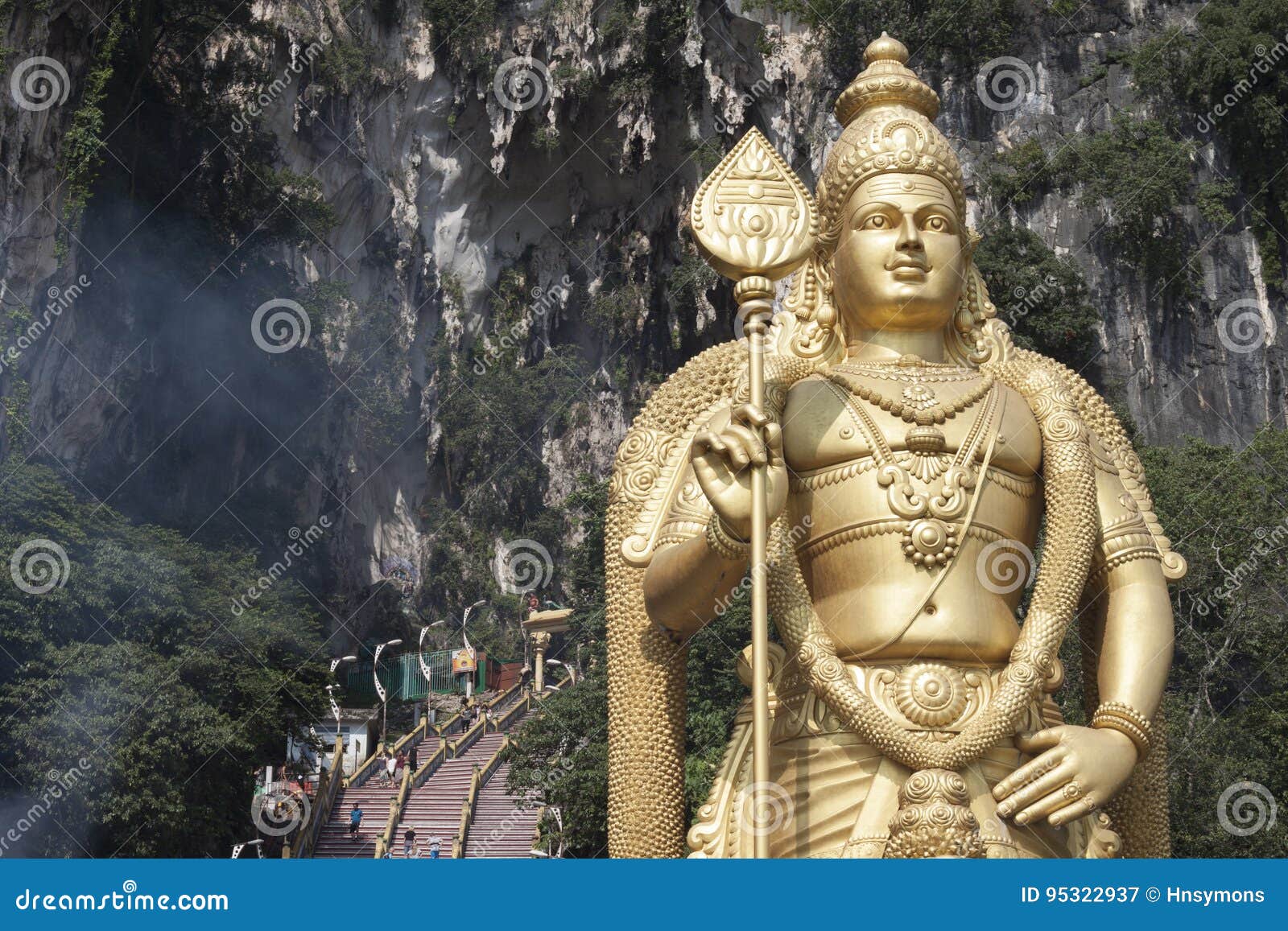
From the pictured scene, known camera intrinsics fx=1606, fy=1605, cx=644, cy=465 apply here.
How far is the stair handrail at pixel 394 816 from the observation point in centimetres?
2153

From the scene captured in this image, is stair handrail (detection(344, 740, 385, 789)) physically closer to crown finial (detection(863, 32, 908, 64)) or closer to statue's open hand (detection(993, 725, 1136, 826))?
crown finial (detection(863, 32, 908, 64))

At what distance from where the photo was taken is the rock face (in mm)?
25797

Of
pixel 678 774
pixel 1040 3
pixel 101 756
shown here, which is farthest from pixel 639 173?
pixel 678 774

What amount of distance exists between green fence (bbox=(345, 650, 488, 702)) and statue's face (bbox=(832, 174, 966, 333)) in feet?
89.4

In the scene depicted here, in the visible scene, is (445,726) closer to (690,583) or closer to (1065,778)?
(690,583)

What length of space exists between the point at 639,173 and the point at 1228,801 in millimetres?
26054

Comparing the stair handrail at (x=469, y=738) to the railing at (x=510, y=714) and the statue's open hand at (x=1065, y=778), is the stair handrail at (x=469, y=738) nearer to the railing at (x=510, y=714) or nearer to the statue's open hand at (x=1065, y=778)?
the railing at (x=510, y=714)

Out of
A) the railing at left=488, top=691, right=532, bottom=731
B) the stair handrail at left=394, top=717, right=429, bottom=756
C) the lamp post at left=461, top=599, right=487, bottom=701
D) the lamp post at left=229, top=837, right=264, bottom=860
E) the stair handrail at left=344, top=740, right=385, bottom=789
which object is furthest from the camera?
the lamp post at left=461, top=599, right=487, bottom=701

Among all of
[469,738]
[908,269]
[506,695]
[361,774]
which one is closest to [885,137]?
[908,269]

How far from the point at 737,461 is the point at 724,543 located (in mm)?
358

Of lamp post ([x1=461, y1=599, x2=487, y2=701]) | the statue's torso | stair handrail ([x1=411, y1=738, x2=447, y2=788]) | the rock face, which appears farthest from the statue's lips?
lamp post ([x1=461, y1=599, x2=487, y2=701])

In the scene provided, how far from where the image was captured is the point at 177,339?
1128 inches

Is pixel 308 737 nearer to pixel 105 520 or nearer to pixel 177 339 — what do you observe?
pixel 105 520

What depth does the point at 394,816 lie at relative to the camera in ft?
74.8
